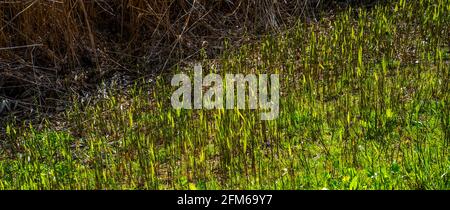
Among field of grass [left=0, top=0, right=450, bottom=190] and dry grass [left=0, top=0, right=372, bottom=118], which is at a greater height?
dry grass [left=0, top=0, right=372, bottom=118]

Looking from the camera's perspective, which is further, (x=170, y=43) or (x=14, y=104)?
(x=170, y=43)

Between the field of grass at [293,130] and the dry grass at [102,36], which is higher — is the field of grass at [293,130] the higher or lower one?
the lower one

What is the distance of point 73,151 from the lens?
5.10 metres

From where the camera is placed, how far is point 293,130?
4.71 m

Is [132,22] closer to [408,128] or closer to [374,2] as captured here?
[374,2]

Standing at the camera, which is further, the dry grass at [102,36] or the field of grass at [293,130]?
the dry grass at [102,36]

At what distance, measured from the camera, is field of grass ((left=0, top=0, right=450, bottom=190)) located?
4.07 metres

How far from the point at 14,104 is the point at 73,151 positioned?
1.36 meters

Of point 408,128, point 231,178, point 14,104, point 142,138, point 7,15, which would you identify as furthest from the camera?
point 7,15

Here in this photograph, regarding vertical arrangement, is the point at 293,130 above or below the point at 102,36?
below

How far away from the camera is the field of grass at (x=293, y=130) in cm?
407

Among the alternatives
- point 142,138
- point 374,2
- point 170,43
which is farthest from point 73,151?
point 374,2

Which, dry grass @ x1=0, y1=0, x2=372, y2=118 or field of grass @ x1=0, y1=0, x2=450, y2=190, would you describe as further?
dry grass @ x1=0, y1=0, x2=372, y2=118

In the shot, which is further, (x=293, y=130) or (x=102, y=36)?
(x=102, y=36)
